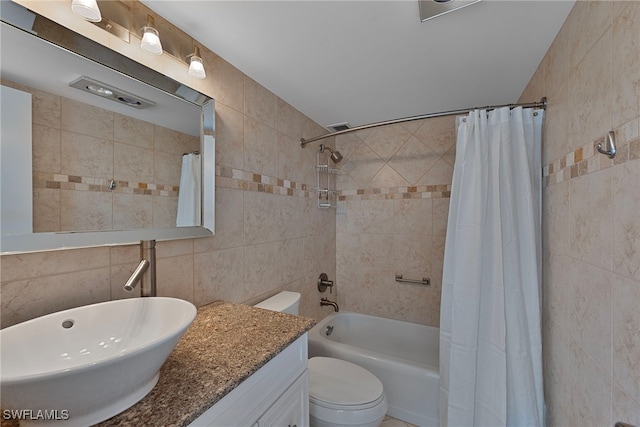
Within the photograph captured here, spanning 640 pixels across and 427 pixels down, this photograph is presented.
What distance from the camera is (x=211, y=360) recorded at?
2.68 feet

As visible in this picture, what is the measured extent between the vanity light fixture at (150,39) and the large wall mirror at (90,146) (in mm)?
89

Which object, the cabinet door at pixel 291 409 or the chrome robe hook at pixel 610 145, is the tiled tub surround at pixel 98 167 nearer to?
the cabinet door at pixel 291 409

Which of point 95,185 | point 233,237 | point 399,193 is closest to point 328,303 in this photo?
point 399,193

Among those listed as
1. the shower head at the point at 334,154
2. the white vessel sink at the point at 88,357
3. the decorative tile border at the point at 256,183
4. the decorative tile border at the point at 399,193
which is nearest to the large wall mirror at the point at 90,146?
the decorative tile border at the point at 256,183

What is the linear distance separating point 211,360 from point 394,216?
2012mm

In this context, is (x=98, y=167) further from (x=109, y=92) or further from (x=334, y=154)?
(x=334, y=154)

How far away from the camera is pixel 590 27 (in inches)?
36.4

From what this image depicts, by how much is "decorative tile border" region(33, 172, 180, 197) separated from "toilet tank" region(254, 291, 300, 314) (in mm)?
820

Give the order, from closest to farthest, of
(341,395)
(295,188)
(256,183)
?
(341,395) → (256,183) → (295,188)

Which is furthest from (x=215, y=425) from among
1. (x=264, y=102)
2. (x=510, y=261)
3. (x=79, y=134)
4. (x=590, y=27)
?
(x=590, y=27)

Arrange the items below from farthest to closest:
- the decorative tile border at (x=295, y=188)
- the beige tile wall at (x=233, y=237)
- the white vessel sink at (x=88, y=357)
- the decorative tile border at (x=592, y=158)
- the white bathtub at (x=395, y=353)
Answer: the white bathtub at (x=395, y=353) → the decorative tile border at (x=295, y=188) → the beige tile wall at (x=233, y=237) → the decorative tile border at (x=592, y=158) → the white vessel sink at (x=88, y=357)

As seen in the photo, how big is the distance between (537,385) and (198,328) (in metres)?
1.65

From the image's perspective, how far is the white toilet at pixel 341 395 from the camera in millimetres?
1313

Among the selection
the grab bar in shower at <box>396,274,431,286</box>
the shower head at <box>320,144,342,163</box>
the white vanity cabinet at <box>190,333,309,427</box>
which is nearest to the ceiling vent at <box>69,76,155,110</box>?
the white vanity cabinet at <box>190,333,309,427</box>
